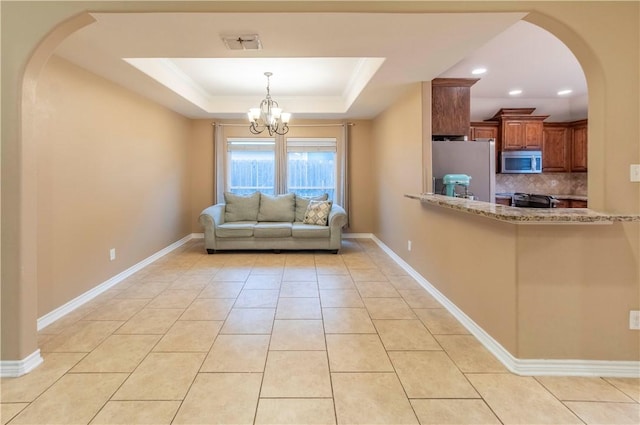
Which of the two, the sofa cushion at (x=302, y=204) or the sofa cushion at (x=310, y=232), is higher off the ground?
the sofa cushion at (x=302, y=204)

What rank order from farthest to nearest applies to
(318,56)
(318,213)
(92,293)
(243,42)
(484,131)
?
(484,131) → (318,213) → (92,293) → (318,56) → (243,42)

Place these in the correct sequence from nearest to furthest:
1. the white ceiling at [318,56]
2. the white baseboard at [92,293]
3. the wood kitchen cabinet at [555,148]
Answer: the white ceiling at [318,56] < the white baseboard at [92,293] < the wood kitchen cabinet at [555,148]

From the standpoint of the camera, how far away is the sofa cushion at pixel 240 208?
5.98 meters

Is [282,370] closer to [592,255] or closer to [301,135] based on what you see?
[592,255]

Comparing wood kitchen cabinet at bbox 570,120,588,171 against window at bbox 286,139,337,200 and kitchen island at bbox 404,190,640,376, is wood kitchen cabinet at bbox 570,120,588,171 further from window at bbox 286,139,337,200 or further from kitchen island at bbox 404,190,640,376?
kitchen island at bbox 404,190,640,376

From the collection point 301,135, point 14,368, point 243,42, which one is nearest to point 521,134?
point 301,135

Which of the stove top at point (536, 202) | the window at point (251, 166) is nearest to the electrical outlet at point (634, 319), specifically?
the stove top at point (536, 202)

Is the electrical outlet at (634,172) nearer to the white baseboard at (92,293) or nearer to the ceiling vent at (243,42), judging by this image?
the ceiling vent at (243,42)

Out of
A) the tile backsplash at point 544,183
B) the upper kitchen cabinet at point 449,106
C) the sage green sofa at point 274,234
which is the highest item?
the upper kitchen cabinet at point 449,106

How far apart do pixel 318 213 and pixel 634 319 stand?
160 inches

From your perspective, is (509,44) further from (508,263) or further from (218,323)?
(218,323)

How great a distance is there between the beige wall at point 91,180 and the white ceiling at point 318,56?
300mm

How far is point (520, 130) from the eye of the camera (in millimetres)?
5984

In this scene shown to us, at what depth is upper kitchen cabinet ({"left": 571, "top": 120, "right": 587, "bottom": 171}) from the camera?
6071 millimetres
